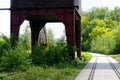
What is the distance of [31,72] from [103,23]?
406 ft

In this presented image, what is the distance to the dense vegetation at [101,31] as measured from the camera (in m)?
99.0

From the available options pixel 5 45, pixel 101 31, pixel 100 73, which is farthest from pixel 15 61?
pixel 101 31

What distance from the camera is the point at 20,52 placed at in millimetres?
29453

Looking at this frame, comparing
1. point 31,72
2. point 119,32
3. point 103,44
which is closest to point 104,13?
point 103,44

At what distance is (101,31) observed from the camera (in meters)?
138

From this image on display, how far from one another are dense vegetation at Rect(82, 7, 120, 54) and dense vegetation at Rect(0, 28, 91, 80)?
5489cm

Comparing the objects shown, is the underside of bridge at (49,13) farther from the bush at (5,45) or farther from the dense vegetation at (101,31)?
the dense vegetation at (101,31)

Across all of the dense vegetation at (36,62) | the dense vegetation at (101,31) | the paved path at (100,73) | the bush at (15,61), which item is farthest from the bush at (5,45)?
the dense vegetation at (101,31)

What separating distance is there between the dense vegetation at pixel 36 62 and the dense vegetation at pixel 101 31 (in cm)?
5489

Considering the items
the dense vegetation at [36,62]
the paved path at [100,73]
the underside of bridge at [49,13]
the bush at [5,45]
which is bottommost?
the paved path at [100,73]

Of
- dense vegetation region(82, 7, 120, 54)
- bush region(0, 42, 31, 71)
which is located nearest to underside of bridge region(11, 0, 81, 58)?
bush region(0, 42, 31, 71)

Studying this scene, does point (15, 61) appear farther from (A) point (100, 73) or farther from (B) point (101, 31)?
(B) point (101, 31)

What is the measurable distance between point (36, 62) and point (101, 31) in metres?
104

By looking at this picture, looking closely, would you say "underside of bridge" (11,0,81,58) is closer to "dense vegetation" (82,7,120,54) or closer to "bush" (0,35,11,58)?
"bush" (0,35,11,58)
